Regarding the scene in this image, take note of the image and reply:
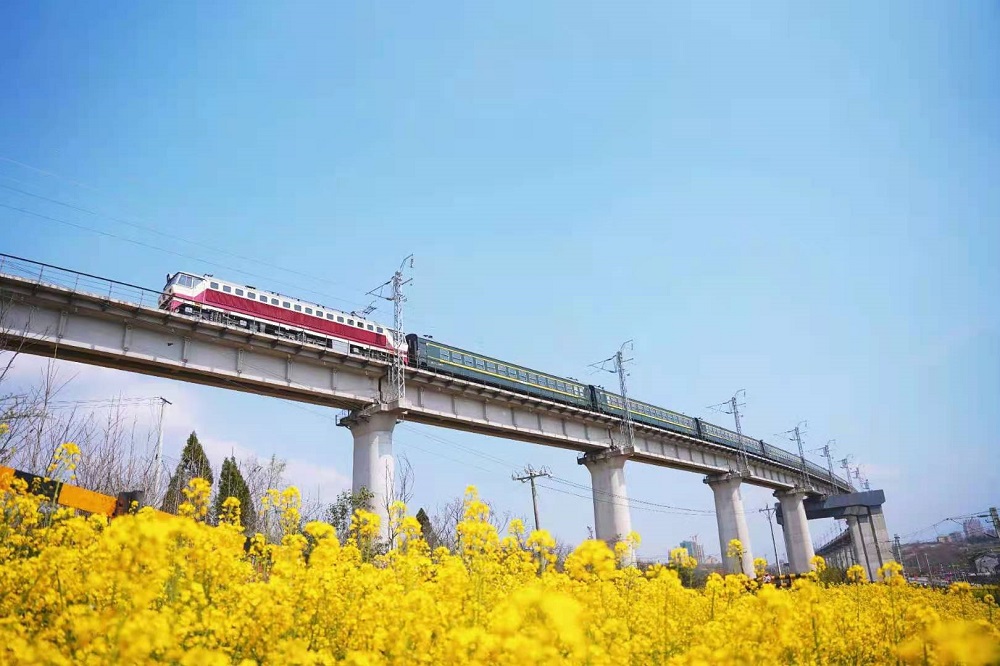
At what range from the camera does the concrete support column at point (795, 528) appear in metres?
50.5

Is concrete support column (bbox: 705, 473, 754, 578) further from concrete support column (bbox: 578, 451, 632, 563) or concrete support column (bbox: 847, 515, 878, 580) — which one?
concrete support column (bbox: 847, 515, 878, 580)

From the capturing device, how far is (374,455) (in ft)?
71.0

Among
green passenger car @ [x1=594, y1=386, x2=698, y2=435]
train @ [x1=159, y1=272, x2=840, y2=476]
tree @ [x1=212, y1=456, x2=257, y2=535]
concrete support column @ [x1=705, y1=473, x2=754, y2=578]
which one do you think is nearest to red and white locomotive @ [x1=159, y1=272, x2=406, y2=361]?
train @ [x1=159, y1=272, x2=840, y2=476]

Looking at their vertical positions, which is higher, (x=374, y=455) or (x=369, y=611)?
(x=374, y=455)

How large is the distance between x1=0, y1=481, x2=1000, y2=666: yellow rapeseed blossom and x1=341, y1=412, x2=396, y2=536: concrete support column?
13697 millimetres

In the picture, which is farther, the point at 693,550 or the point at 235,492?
the point at 693,550

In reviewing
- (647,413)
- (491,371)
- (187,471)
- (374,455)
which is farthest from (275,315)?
(647,413)

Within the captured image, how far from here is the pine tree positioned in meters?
27.5

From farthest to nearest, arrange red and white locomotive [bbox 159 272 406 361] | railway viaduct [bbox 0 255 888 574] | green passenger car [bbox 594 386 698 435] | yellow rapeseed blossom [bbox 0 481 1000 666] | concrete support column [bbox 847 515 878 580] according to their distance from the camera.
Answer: concrete support column [bbox 847 515 878 580], green passenger car [bbox 594 386 698 435], red and white locomotive [bbox 159 272 406 361], railway viaduct [bbox 0 255 888 574], yellow rapeseed blossom [bbox 0 481 1000 666]

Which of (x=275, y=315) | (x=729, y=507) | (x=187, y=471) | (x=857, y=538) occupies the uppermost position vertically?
(x=275, y=315)

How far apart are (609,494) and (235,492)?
2003 cm

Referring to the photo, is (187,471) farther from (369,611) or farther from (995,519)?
(995,519)

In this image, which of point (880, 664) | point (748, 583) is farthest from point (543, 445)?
point (880, 664)

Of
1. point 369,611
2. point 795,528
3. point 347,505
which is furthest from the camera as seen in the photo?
point 795,528
